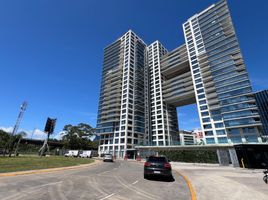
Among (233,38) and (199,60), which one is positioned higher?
(233,38)

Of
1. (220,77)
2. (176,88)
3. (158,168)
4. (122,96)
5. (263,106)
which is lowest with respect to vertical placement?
(158,168)

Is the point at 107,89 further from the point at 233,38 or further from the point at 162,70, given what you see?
the point at 233,38

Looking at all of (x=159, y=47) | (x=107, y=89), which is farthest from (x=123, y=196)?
(x=159, y=47)

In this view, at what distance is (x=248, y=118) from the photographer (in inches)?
2534

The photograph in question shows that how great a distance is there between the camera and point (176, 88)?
93.4 metres

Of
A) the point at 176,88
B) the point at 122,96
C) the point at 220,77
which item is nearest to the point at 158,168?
the point at 220,77

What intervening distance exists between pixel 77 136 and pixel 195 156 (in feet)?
207

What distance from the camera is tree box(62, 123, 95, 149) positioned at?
8081 cm

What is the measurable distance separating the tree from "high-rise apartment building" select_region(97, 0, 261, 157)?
8.03 m

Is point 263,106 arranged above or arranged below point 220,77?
below

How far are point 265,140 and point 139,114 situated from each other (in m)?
63.1

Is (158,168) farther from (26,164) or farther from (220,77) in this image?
(220,77)

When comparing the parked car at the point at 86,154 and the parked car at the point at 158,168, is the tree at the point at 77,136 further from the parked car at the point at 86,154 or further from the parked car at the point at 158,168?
the parked car at the point at 158,168

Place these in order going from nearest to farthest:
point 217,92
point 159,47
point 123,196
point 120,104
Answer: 1. point 123,196
2. point 217,92
3. point 120,104
4. point 159,47
